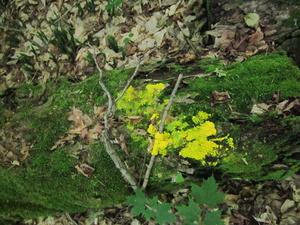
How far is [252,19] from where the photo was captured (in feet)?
7.38

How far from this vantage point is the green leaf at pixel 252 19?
2223 millimetres

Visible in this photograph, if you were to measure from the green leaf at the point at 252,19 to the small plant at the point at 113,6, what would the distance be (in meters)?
1.89

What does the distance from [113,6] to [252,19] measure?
194 cm

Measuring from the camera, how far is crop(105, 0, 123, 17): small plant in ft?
11.2

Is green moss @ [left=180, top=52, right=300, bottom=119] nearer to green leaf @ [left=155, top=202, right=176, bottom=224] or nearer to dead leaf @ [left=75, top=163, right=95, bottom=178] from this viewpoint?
green leaf @ [left=155, top=202, right=176, bottom=224]

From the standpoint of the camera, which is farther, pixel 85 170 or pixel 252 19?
pixel 252 19

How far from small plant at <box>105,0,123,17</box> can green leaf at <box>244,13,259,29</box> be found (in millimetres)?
1891

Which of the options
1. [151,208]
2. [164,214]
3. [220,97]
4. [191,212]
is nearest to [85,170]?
[151,208]

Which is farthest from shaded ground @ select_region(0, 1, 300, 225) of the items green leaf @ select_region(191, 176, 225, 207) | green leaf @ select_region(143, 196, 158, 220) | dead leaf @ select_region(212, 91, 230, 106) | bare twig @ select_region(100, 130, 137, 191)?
green leaf @ select_region(143, 196, 158, 220)

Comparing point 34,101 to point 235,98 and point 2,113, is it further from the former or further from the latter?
point 235,98

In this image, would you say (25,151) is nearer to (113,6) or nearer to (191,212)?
(191,212)

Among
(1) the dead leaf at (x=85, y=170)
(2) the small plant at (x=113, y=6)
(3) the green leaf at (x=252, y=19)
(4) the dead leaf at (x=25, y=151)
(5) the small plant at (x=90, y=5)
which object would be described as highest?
(5) the small plant at (x=90, y=5)

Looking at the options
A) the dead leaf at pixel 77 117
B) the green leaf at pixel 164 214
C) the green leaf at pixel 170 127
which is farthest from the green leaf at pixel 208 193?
the dead leaf at pixel 77 117

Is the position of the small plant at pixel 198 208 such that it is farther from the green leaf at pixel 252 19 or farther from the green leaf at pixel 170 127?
the green leaf at pixel 252 19
